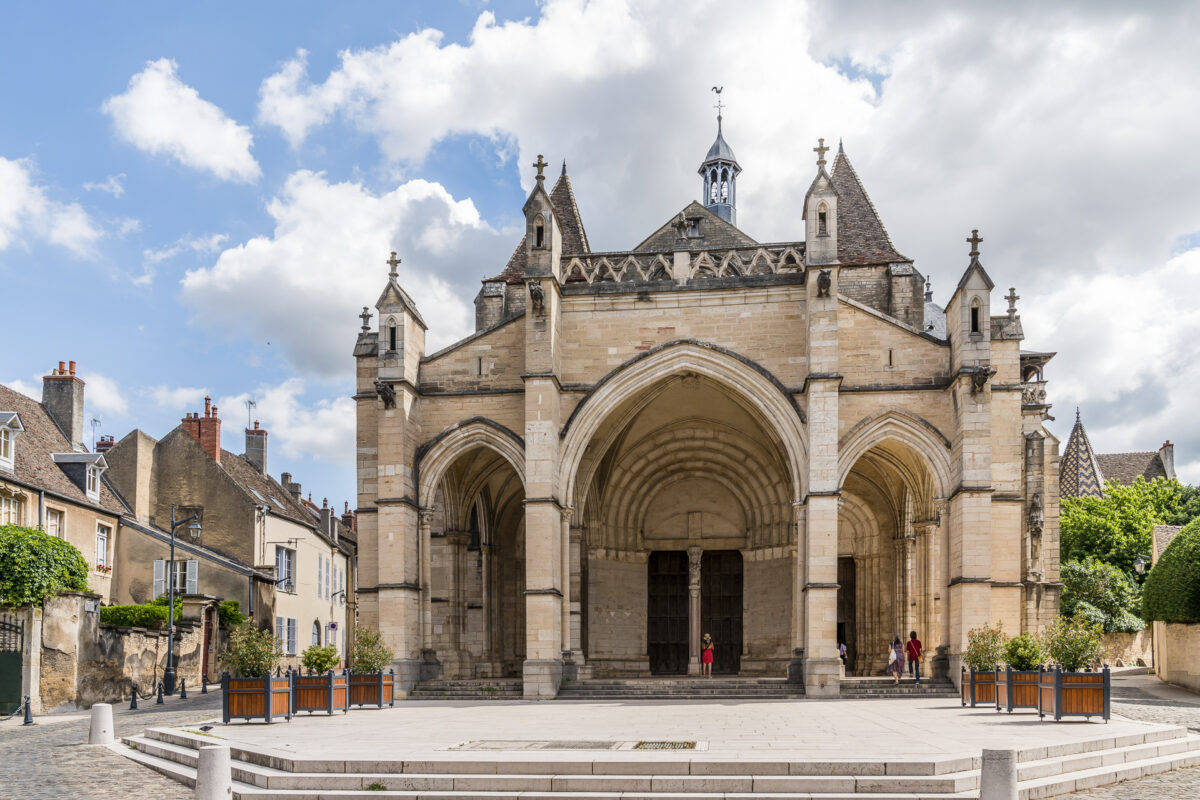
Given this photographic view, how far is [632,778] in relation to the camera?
943 cm

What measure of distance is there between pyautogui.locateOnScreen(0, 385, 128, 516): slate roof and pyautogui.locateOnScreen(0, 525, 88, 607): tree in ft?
7.64

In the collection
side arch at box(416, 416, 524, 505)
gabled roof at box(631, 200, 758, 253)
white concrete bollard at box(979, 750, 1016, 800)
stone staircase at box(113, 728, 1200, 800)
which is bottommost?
stone staircase at box(113, 728, 1200, 800)

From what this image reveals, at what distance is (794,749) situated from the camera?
10555 mm

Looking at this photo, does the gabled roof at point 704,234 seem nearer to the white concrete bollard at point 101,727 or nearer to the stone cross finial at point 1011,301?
the stone cross finial at point 1011,301

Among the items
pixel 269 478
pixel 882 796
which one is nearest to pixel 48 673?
pixel 882 796

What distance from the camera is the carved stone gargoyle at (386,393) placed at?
21.5m

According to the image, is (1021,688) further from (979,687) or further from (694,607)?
(694,607)

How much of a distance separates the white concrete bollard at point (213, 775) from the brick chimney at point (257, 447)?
1183 inches

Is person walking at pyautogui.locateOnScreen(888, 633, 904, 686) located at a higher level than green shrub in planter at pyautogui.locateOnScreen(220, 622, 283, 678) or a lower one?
lower

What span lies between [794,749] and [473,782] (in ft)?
9.65

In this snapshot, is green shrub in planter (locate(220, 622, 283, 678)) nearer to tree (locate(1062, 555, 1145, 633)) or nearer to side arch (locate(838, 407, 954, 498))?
side arch (locate(838, 407, 954, 498))

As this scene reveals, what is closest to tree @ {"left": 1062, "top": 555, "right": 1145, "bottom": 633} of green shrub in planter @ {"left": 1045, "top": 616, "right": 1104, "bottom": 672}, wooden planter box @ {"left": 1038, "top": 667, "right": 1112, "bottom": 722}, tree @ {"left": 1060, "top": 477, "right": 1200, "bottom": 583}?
tree @ {"left": 1060, "top": 477, "right": 1200, "bottom": 583}

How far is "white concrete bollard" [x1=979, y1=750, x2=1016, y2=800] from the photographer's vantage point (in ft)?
24.3

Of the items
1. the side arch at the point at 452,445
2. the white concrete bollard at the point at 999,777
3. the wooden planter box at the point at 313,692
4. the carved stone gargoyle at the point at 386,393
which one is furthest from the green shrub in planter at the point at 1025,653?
the carved stone gargoyle at the point at 386,393
